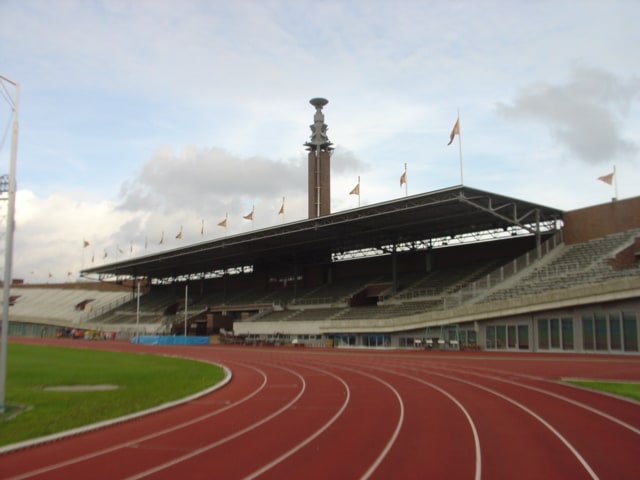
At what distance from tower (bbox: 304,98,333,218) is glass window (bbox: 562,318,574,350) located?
43619 millimetres

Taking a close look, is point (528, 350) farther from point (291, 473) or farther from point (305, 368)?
point (291, 473)

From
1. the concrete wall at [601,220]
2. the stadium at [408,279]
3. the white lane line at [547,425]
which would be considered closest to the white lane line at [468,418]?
the white lane line at [547,425]

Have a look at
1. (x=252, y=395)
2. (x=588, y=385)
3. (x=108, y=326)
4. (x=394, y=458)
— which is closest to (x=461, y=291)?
(x=588, y=385)

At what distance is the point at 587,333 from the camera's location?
3219cm

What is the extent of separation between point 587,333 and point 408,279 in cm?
2497

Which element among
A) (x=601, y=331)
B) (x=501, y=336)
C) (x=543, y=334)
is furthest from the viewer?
(x=501, y=336)

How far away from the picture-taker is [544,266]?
1609 inches

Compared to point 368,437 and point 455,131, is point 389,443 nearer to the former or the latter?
point 368,437

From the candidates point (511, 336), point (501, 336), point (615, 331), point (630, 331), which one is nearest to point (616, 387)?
point (630, 331)

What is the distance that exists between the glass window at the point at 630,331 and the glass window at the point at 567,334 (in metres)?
3.04

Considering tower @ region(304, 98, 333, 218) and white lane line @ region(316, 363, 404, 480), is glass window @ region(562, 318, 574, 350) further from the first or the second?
tower @ region(304, 98, 333, 218)

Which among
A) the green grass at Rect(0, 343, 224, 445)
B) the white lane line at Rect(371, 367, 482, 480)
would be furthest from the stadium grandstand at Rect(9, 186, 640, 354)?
the green grass at Rect(0, 343, 224, 445)

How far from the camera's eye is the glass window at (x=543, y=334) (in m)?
34.2

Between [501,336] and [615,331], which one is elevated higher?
[615,331]
